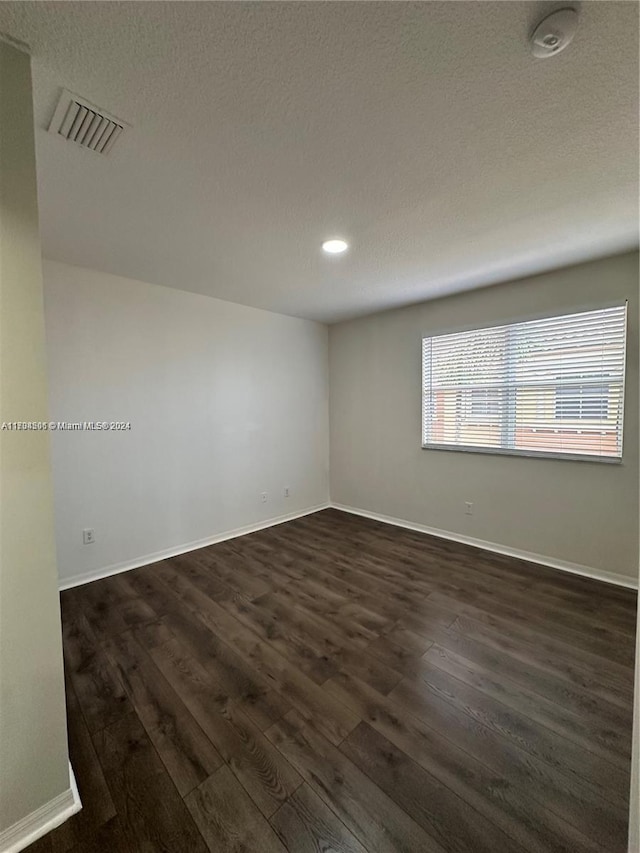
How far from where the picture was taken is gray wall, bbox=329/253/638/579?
105 inches

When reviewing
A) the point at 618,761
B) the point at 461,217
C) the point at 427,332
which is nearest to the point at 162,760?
the point at 618,761

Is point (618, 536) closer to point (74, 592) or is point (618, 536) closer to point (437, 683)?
point (437, 683)

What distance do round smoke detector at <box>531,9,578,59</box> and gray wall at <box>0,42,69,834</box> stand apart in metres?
1.60

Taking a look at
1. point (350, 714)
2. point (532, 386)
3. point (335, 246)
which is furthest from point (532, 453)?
point (350, 714)

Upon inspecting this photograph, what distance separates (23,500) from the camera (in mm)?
1062

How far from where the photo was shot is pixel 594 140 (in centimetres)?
143

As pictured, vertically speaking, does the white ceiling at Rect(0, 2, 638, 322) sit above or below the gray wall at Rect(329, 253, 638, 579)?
above

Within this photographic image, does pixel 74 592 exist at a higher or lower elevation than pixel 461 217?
lower

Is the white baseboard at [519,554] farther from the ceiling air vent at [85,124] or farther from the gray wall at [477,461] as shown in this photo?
the ceiling air vent at [85,124]

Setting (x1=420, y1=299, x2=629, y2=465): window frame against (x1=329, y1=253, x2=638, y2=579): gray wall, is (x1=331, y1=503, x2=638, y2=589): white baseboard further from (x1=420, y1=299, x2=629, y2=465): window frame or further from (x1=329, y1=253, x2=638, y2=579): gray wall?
(x1=420, y1=299, x2=629, y2=465): window frame

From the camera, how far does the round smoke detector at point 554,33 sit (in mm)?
944

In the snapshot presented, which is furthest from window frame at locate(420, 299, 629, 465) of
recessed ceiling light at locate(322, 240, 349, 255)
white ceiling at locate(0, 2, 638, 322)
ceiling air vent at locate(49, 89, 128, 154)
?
ceiling air vent at locate(49, 89, 128, 154)

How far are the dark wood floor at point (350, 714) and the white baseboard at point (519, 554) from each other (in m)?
0.13

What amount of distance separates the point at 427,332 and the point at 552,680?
313 centimetres
